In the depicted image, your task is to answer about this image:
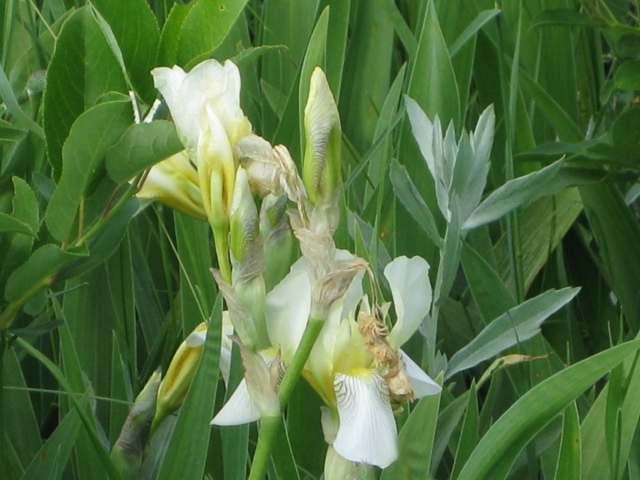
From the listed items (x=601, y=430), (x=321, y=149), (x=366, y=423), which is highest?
(x=321, y=149)

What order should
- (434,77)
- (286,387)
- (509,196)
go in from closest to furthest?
(286,387) < (509,196) < (434,77)

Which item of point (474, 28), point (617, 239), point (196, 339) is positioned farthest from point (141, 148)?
point (617, 239)

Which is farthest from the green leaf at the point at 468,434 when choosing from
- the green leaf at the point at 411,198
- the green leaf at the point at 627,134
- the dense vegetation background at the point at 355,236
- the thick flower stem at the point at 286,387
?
the green leaf at the point at 627,134

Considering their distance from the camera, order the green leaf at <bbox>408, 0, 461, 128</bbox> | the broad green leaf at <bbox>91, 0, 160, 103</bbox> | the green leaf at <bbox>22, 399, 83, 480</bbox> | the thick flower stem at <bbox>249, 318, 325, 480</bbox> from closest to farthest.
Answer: the thick flower stem at <bbox>249, 318, 325, 480</bbox>, the broad green leaf at <bbox>91, 0, 160, 103</bbox>, the green leaf at <bbox>22, 399, 83, 480</bbox>, the green leaf at <bbox>408, 0, 461, 128</bbox>

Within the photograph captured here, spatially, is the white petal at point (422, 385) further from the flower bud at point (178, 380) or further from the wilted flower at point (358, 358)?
the flower bud at point (178, 380)

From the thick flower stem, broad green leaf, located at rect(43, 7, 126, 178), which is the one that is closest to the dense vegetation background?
broad green leaf, located at rect(43, 7, 126, 178)

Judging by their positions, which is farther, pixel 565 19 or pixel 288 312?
pixel 565 19

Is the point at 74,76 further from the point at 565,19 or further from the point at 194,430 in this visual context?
the point at 565,19

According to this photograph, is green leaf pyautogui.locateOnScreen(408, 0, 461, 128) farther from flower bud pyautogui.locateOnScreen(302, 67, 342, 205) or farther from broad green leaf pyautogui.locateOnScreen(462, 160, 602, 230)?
flower bud pyautogui.locateOnScreen(302, 67, 342, 205)
